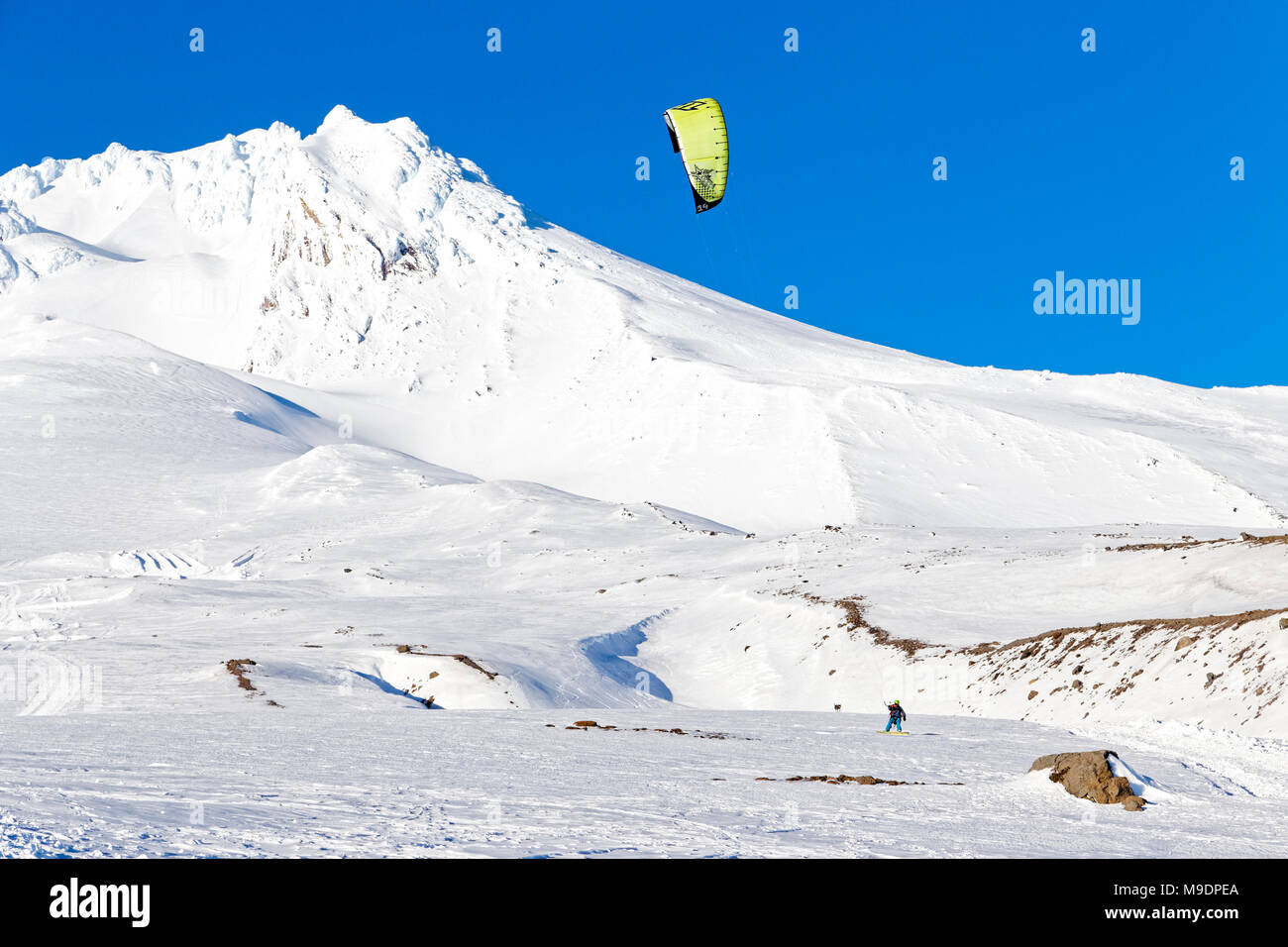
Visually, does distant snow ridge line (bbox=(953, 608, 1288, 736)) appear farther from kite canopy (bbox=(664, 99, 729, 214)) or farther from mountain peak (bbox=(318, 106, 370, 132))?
mountain peak (bbox=(318, 106, 370, 132))

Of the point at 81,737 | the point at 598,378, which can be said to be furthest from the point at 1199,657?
the point at 598,378

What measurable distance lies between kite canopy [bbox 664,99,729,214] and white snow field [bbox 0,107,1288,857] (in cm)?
1357

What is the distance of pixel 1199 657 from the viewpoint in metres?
25.1

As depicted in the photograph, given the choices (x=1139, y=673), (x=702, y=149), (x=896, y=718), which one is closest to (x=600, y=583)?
(x=702, y=149)

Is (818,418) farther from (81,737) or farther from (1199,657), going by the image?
(81,737)

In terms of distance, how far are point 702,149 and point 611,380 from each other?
300 feet

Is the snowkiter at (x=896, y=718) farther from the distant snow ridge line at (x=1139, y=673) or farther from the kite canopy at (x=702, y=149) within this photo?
the kite canopy at (x=702, y=149)

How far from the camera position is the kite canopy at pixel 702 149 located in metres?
32.6

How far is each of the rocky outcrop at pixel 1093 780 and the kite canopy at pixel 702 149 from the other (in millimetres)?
20332

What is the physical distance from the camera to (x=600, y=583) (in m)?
52.3

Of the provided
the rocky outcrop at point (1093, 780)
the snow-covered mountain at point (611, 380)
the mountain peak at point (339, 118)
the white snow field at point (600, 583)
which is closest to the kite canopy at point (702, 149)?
the white snow field at point (600, 583)

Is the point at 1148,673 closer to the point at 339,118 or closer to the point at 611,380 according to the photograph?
the point at 611,380
